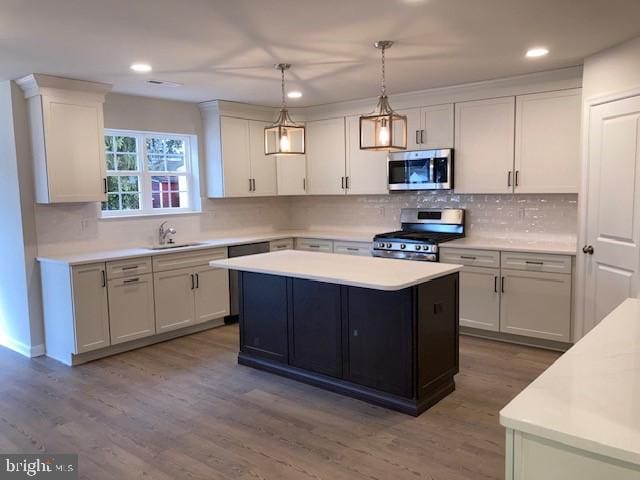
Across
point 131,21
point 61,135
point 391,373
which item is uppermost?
point 131,21

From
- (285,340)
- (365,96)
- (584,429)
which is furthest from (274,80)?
(584,429)

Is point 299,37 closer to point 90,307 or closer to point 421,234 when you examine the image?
point 421,234

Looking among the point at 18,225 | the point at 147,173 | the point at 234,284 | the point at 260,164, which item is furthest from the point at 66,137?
the point at 260,164

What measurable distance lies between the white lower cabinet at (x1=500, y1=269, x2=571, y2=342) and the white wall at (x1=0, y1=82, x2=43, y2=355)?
4142mm

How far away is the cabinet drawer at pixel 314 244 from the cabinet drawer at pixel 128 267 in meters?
1.97

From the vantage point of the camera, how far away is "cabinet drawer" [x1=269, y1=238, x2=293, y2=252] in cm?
587

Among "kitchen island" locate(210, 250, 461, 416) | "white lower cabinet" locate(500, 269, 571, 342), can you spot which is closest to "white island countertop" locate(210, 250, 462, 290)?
"kitchen island" locate(210, 250, 461, 416)

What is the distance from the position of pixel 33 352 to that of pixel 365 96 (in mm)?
4042

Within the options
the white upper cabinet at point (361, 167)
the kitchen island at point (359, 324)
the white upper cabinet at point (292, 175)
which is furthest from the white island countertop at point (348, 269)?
the white upper cabinet at point (292, 175)

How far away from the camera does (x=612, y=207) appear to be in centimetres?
382

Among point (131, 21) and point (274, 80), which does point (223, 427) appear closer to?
point (131, 21)

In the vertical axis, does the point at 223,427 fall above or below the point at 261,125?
below

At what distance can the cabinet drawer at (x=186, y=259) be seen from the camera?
4.77 metres

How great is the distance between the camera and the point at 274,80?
15.0 feet
